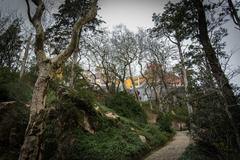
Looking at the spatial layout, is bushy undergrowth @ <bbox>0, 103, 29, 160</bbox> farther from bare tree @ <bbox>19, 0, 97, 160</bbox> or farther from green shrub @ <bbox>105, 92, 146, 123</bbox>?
green shrub @ <bbox>105, 92, 146, 123</bbox>

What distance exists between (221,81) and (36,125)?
20.2ft

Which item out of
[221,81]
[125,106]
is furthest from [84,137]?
[125,106]

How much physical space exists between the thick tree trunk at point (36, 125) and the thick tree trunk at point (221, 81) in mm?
5713

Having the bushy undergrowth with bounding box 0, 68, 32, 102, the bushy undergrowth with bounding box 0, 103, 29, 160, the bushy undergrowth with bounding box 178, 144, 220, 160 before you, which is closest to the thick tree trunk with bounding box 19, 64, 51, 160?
the bushy undergrowth with bounding box 0, 103, 29, 160

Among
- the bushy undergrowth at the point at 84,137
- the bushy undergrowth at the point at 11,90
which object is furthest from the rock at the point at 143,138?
the bushy undergrowth at the point at 11,90

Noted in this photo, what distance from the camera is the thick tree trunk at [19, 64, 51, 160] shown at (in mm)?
7238

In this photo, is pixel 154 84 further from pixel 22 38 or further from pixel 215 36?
pixel 215 36

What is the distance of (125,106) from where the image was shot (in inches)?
727

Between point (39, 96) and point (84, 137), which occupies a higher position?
point (39, 96)

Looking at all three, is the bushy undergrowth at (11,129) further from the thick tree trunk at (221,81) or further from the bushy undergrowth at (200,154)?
the thick tree trunk at (221,81)

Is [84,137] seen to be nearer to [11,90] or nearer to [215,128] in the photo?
[11,90]

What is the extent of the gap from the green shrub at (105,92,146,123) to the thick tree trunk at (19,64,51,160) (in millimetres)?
10344

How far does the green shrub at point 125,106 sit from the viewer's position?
59.4 feet

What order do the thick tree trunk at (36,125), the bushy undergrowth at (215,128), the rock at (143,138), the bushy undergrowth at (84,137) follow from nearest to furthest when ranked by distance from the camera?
the thick tree trunk at (36,125) < the bushy undergrowth at (215,128) < the bushy undergrowth at (84,137) < the rock at (143,138)
